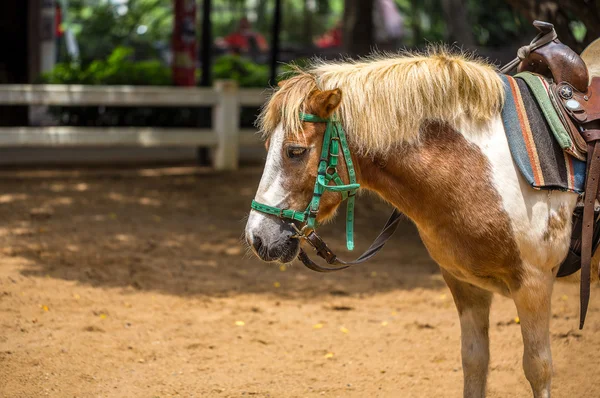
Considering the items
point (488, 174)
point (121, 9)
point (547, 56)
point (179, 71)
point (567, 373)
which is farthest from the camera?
point (121, 9)

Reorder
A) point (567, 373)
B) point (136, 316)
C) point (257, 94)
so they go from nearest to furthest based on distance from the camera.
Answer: point (567, 373) < point (136, 316) < point (257, 94)

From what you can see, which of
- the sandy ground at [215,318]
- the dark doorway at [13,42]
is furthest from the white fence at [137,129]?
the dark doorway at [13,42]

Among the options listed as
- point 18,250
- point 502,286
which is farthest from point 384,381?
point 18,250

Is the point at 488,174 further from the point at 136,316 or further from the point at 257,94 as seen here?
the point at 257,94

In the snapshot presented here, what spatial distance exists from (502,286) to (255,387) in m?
1.79

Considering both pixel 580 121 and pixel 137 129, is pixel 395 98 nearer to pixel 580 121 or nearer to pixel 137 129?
pixel 580 121

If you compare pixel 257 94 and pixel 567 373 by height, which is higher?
pixel 257 94

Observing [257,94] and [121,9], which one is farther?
[121,9]

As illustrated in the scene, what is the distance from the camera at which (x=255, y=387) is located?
450 cm

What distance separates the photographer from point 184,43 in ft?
38.7

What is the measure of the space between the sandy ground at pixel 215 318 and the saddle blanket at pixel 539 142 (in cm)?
177

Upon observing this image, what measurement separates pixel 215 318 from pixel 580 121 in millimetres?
3319

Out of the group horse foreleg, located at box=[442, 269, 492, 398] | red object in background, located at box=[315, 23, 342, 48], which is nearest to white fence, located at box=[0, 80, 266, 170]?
horse foreleg, located at box=[442, 269, 492, 398]

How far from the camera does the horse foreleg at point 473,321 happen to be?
3.71 m
